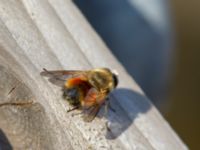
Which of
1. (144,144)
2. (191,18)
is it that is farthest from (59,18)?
(191,18)

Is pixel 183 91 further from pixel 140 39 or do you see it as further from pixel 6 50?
pixel 6 50

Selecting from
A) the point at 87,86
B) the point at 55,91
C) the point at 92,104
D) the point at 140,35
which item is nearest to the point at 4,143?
the point at 55,91

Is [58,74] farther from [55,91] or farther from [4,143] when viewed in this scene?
[4,143]

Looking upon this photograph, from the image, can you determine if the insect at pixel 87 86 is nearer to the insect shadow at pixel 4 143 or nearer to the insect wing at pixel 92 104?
the insect wing at pixel 92 104

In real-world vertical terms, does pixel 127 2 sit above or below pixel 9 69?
below

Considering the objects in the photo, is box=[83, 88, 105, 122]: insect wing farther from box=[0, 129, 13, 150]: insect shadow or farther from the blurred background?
the blurred background

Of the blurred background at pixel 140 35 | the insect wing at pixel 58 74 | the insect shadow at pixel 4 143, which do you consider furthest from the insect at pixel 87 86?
the blurred background at pixel 140 35
